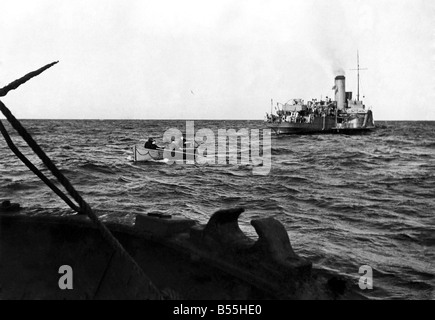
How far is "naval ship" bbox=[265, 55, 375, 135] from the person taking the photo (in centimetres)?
5781

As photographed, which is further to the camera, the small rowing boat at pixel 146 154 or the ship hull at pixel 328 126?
the ship hull at pixel 328 126

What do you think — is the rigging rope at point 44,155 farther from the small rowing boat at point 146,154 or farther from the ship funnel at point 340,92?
the ship funnel at point 340,92

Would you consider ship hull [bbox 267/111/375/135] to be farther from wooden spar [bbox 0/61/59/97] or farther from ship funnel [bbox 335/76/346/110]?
wooden spar [bbox 0/61/59/97]

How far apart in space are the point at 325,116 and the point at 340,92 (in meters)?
8.14

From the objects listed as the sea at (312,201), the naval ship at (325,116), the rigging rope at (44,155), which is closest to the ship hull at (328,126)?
the naval ship at (325,116)

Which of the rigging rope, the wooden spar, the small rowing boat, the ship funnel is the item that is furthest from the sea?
the ship funnel

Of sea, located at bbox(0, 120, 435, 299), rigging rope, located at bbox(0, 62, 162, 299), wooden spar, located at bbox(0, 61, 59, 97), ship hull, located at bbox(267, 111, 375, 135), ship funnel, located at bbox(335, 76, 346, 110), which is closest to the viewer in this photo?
rigging rope, located at bbox(0, 62, 162, 299)

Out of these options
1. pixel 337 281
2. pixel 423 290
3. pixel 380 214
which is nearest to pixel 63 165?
pixel 380 214

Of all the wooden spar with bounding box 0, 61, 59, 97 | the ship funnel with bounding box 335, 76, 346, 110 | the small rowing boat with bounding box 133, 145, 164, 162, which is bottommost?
the small rowing boat with bounding box 133, 145, 164, 162

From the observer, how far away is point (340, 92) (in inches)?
2509

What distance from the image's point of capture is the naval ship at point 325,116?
5781 cm
